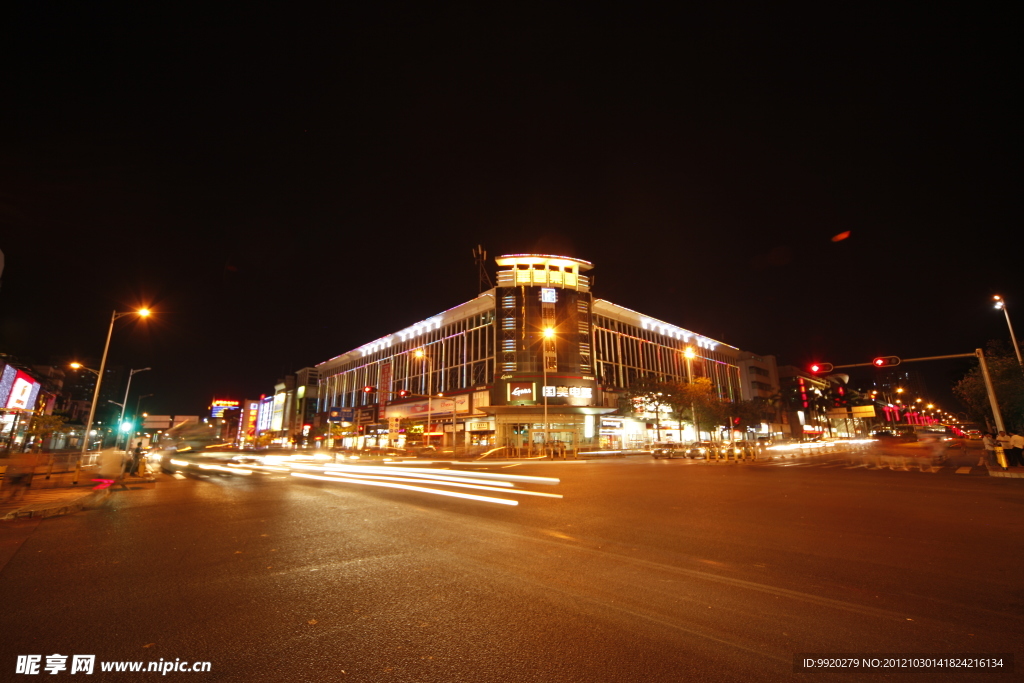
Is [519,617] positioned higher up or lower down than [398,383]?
lower down

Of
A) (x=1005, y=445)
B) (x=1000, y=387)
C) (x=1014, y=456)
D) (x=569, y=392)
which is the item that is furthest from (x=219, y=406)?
(x=1000, y=387)

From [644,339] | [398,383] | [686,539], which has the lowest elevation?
[686,539]

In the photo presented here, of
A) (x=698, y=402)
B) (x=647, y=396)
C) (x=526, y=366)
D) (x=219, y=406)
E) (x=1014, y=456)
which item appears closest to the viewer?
(x=1014, y=456)

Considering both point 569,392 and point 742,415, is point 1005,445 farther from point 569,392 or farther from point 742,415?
point 742,415

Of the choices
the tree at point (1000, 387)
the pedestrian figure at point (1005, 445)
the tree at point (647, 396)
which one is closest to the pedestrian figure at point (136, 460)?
the pedestrian figure at point (1005, 445)

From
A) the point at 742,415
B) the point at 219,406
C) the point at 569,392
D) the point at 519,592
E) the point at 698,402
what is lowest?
the point at 519,592

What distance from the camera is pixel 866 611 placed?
163 inches

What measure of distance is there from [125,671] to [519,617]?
300 centimetres

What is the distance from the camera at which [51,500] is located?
11234 millimetres

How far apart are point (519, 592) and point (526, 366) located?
50740 millimetres

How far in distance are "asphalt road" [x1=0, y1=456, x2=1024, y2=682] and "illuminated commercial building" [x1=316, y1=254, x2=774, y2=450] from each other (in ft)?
131

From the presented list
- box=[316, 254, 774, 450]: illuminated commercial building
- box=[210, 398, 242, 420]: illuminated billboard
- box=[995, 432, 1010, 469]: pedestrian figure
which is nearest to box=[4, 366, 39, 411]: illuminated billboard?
box=[316, 254, 774, 450]: illuminated commercial building

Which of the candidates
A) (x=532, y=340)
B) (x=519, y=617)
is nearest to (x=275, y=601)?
(x=519, y=617)

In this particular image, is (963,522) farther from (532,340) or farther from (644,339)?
(644,339)
